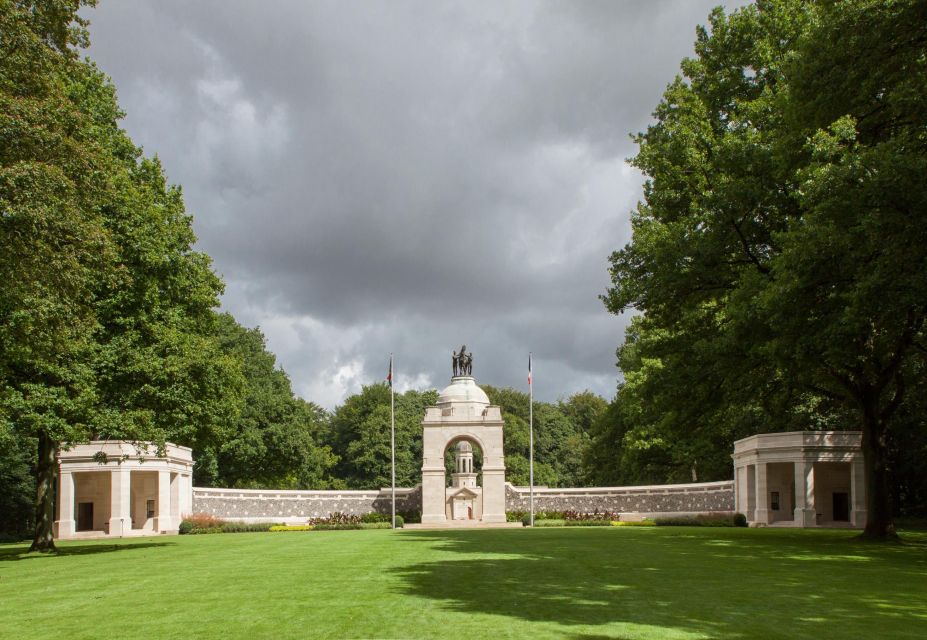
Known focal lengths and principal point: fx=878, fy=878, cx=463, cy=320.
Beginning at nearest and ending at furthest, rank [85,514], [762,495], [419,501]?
[762,495], [85,514], [419,501]

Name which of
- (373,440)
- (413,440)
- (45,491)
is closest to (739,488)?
(45,491)

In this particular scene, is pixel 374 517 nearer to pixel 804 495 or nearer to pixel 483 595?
pixel 804 495

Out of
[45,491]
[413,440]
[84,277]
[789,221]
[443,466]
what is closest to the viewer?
[84,277]

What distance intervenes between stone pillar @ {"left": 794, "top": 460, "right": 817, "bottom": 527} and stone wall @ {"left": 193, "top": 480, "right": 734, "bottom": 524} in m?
8.21

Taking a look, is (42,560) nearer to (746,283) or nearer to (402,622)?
(402,622)

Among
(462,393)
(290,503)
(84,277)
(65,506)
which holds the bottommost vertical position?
(290,503)

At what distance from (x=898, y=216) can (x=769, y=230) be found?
9.09 m

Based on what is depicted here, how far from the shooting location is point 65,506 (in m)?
44.5

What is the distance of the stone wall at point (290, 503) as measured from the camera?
53.5 m

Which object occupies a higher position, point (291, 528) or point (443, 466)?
point (443, 466)

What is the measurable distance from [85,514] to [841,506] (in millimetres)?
41528

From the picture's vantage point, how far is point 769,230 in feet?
93.4

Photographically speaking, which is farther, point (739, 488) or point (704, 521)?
point (739, 488)

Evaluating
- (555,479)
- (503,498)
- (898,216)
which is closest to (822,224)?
(898,216)
